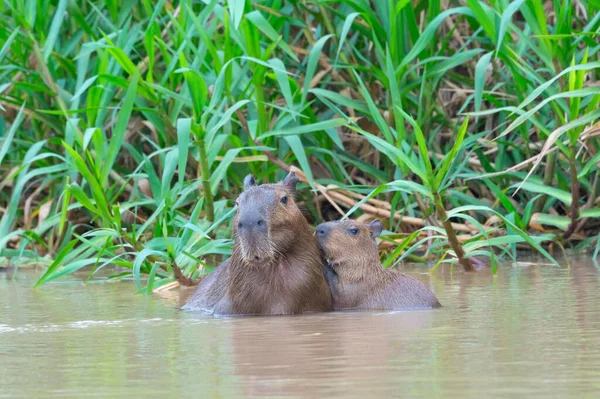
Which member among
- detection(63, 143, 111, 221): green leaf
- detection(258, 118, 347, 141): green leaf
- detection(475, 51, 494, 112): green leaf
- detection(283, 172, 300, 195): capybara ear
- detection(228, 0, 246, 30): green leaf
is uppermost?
detection(228, 0, 246, 30): green leaf

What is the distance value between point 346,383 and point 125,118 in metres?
2.91

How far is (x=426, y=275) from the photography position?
5.45 metres

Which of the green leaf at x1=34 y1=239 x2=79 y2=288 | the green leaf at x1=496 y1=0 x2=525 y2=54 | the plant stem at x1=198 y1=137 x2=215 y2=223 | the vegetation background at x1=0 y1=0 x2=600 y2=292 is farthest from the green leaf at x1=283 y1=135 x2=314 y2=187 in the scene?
the green leaf at x1=34 y1=239 x2=79 y2=288

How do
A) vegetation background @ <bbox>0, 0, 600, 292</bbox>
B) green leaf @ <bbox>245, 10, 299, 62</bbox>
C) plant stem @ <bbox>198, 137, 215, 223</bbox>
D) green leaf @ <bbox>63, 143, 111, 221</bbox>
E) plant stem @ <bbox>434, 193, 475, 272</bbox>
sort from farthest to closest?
green leaf @ <bbox>245, 10, 299, 62</bbox> → plant stem @ <bbox>198, 137, 215, 223</bbox> → vegetation background @ <bbox>0, 0, 600, 292</bbox> → green leaf @ <bbox>63, 143, 111, 221</bbox> → plant stem @ <bbox>434, 193, 475, 272</bbox>

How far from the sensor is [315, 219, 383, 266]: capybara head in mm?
4695

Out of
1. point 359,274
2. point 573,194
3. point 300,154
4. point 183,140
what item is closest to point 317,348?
point 359,274

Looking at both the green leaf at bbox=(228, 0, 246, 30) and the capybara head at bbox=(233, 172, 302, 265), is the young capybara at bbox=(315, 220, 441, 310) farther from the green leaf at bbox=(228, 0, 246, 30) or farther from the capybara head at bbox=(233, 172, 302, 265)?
the green leaf at bbox=(228, 0, 246, 30)

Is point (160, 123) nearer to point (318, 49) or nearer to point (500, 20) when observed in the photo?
point (318, 49)

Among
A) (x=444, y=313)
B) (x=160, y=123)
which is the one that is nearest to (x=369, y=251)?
(x=444, y=313)

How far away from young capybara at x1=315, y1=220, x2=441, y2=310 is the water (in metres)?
0.18

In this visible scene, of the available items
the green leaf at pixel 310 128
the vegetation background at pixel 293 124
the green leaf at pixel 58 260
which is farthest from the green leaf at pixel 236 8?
the green leaf at pixel 58 260

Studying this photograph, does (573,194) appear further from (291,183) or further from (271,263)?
(271,263)

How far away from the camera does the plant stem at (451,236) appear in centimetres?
489

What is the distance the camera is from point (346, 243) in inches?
185
